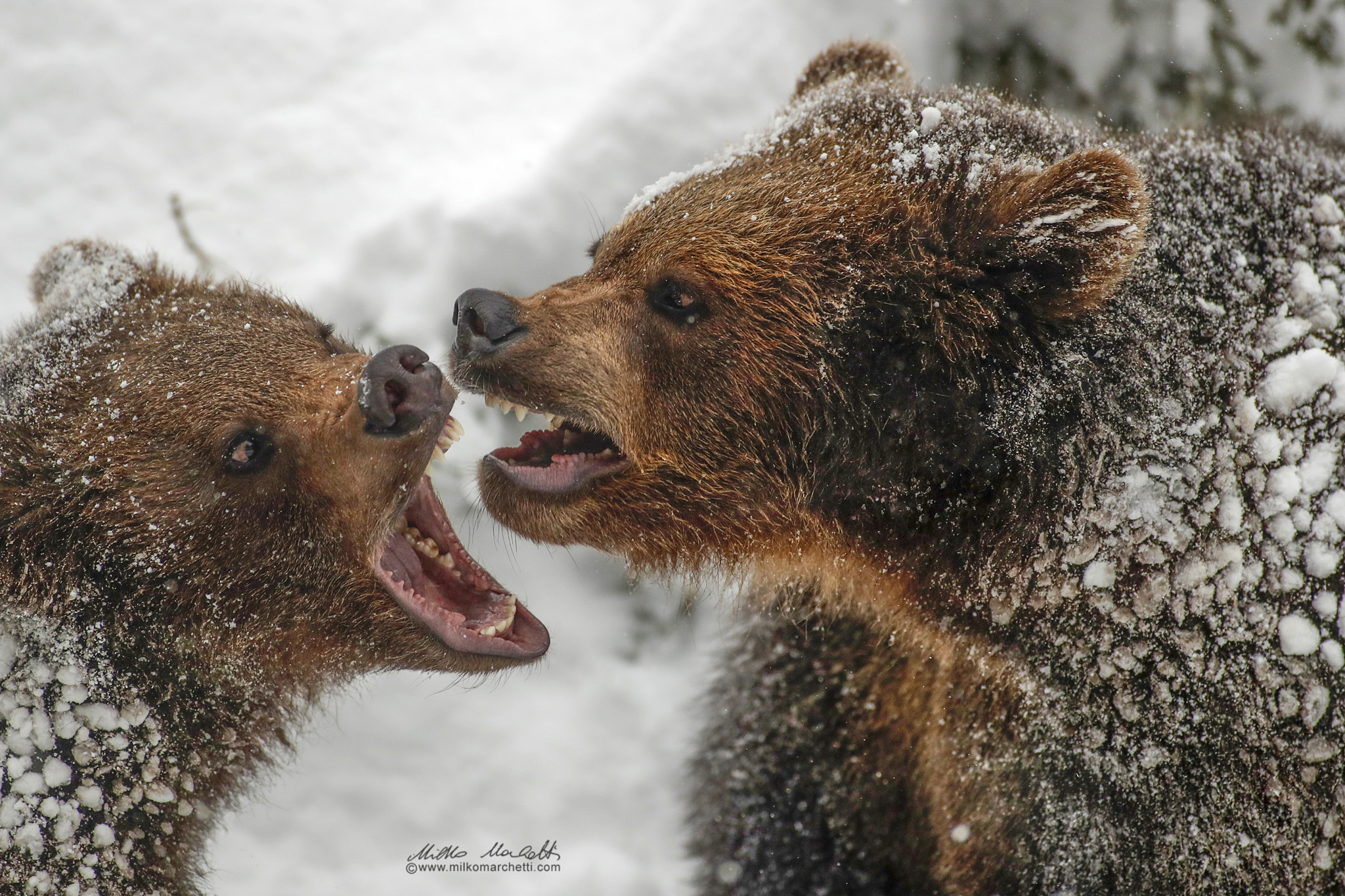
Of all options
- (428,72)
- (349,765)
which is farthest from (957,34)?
(349,765)

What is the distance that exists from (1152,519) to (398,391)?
236cm

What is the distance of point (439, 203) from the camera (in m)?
6.10

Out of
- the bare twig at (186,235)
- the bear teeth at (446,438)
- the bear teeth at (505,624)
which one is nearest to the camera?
the bear teeth at (505,624)

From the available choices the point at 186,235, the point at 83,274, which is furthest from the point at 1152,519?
the point at 186,235

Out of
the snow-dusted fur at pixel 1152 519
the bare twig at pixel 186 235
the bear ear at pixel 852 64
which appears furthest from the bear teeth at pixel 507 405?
the bare twig at pixel 186 235

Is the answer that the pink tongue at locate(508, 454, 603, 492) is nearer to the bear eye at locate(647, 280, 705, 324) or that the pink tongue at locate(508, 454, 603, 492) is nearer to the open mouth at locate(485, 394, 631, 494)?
the open mouth at locate(485, 394, 631, 494)

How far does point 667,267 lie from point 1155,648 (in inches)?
75.1

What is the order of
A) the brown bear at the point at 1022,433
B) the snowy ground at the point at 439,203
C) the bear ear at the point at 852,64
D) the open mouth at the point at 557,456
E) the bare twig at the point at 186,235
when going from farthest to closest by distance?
the bare twig at the point at 186,235 → the snowy ground at the point at 439,203 → the bear ear at the point at 852,64 → the open mouth at the point at 557,456 → the brown bear at the point at 1022,433

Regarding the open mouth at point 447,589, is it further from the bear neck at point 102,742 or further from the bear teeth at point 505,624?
the bear neck at point 102,742

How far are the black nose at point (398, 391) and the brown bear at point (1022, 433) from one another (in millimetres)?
146

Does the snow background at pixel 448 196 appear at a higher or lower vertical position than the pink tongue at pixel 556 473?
higher

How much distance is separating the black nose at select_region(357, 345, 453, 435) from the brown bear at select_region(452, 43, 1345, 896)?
146 mm

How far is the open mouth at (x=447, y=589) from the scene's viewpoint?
12.6ft

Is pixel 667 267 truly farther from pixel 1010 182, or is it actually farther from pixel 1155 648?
pixel 1155 648
